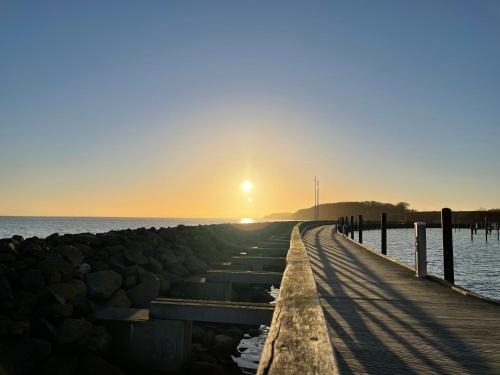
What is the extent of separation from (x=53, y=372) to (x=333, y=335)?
400cm

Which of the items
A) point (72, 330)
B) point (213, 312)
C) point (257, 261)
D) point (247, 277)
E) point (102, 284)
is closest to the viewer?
point (213, 312)

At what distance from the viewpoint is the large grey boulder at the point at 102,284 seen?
24.8ft

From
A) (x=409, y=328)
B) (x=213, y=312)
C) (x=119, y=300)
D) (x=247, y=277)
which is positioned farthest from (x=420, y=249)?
(x=119, y=300)

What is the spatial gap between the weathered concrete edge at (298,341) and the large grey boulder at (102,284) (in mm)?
5210

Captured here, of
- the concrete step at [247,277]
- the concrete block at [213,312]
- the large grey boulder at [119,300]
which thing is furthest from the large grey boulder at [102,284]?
the concrete step at [247,277]

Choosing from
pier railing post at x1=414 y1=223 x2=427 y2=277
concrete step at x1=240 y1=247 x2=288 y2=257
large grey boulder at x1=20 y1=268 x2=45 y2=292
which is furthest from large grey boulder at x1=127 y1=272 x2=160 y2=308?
pier railing post at x1=414 y1=223 x2=427 y2=277

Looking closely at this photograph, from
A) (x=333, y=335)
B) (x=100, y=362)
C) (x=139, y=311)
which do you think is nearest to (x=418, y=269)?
(x=333, y=335)

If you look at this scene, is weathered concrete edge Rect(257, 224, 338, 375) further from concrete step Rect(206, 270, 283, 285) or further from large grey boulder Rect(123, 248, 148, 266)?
large grey boulder Rect(123, 248, 148, 266)

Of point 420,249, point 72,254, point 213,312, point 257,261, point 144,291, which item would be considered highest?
point 420,249

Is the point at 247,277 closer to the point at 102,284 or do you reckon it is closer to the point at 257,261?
the point at 257,261

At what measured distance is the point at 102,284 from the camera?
7703 millimetres

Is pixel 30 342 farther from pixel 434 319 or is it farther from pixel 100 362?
pixel 434 319

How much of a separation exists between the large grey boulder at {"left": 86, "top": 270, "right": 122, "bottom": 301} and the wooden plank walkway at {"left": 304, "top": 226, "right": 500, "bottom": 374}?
4.23m

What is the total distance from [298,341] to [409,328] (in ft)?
9.22
